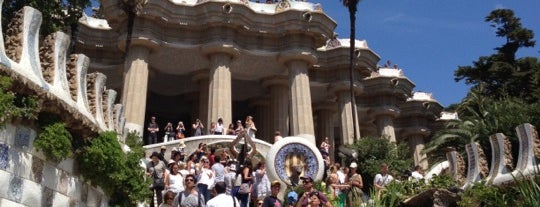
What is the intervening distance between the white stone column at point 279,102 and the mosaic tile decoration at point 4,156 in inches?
1115

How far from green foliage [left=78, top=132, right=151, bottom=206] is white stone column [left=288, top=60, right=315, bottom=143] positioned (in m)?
22.1

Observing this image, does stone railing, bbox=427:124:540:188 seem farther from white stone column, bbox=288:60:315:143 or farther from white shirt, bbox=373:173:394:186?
white stone column, bbox=288:60:315:143

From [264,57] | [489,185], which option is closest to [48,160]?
[489,185]

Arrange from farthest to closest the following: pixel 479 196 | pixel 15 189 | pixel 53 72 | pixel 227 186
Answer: pixel 479 196, pixel 227 186, pixel 53 72, pixel 15 189

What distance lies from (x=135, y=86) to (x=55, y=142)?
2307 cm

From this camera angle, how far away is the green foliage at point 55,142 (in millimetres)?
9773

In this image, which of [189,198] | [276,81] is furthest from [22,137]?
[276,81]

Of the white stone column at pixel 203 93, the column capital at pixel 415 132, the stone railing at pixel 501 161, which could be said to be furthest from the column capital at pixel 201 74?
the stone railing at pixel 501 161

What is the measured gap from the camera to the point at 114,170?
11430 millimetres

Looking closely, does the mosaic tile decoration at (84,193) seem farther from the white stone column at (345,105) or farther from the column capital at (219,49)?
the white stone column at (345,105)

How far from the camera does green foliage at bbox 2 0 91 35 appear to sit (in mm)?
21734

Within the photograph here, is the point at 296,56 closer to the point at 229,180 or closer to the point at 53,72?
the point at 229,180

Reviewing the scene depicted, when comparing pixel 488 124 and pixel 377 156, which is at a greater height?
pixel 488 124

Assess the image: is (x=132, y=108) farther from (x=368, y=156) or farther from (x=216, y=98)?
(x=368, y=156)
